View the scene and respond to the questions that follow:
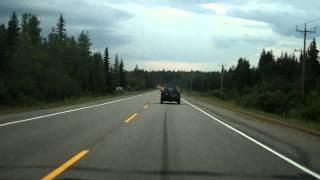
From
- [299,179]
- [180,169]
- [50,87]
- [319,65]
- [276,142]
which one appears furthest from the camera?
[319,65]

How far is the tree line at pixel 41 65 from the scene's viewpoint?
7244cm

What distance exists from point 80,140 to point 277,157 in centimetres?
531

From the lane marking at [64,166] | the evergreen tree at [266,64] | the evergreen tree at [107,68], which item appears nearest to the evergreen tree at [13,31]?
the evergreen tree at [107,68]

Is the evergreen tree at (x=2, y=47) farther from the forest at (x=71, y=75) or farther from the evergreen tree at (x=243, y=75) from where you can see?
the evergreen tree at (x=243, y=75)

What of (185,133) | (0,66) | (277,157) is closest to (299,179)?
(277,157)

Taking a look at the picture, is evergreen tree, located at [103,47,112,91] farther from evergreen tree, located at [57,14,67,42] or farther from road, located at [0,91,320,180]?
road, located at [0,91,320,180]

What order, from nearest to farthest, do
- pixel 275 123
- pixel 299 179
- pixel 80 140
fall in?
pixel 299 179 → pixel 80 140 → pixel 275 123

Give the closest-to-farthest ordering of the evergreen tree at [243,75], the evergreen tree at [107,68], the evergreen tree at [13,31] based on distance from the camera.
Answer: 1. the evergreen tree at [13,31]
2. the evergreen tree at [107,68]
3. the evergreen tree at [243,75]

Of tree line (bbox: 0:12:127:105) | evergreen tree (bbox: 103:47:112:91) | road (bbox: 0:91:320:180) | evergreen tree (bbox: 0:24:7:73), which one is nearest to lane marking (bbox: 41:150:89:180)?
road (bbox: 0:91:320:180)

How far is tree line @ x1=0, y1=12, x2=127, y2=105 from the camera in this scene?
7244 centimetres

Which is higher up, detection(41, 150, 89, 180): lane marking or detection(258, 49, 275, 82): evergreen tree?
detection(258, 49, 275, 82): evergreen tree

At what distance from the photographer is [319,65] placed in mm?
138000

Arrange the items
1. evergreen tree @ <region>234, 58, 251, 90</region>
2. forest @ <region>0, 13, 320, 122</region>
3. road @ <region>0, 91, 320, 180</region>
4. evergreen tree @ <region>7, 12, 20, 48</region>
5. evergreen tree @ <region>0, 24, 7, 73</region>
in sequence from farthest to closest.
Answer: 1. evergreen tree @ <region>234, 58, 251, 90</region>
2. evergreen tree @ <region>7, 12, 20, 48</region>
3. evergreen tree @ <region>0, 24, 7, 73</region>
4. forest @ <region>0, 13, 320, 122</region>
5. road @ <region>0, 91, 320, 180</region>

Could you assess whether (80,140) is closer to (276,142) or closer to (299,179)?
(276,142)
